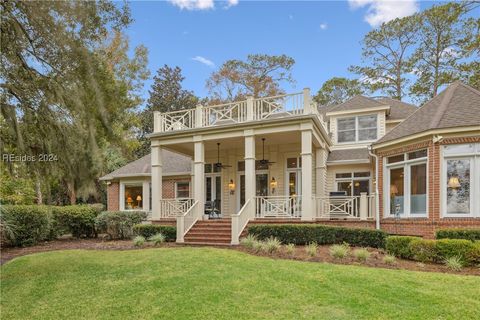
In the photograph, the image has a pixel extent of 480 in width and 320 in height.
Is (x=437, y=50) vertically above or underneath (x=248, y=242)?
above

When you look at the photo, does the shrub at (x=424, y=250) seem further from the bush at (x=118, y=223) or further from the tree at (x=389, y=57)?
the tree at (x=389, y=57)

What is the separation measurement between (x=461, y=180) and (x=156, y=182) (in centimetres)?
1059

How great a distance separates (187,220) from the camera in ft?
41.0

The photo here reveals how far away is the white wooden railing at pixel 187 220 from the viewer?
12.2 metres

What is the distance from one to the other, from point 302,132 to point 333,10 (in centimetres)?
744

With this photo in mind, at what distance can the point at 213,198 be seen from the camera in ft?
55.4

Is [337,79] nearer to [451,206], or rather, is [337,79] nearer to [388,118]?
[388,118]

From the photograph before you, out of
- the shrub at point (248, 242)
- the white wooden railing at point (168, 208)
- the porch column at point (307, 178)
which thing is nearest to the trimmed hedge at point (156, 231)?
the white wooden railing at point (168, 208)

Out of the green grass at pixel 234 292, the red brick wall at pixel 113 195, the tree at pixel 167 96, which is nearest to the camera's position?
the green grass at pixel 234 292

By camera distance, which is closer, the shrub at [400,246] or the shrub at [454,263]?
the shrub at [454,263]

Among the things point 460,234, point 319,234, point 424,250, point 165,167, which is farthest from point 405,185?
point 165,167

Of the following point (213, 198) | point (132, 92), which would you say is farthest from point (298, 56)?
point (213, 198)

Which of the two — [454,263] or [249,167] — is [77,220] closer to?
[249,167]

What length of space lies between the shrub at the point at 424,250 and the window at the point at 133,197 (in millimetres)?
14395
